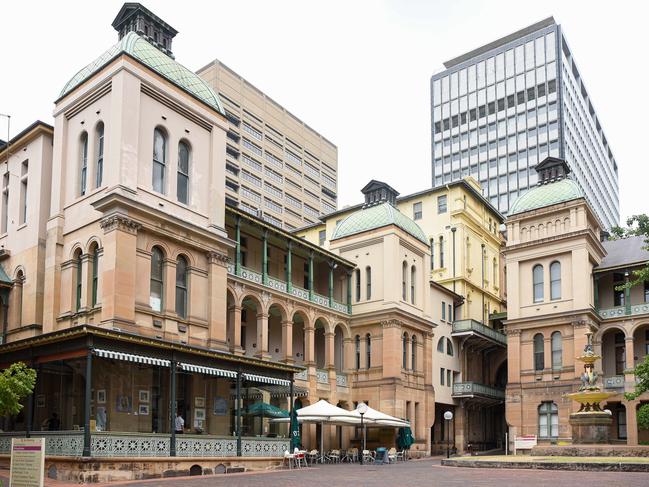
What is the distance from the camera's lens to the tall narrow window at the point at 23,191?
3578 centimetres

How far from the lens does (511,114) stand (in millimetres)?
110625

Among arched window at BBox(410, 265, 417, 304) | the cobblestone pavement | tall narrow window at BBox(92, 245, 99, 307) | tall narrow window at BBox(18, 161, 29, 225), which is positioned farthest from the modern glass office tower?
the cobblestone pavement

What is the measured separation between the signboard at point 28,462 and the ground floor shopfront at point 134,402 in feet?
27.5

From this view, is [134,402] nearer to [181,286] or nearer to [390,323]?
[181,286]

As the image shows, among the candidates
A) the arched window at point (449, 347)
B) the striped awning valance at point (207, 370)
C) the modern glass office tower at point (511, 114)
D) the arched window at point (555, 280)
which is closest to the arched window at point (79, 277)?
the striped awning valance at point (207, 370)

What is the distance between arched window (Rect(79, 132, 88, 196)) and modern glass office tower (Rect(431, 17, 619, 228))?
79746mm

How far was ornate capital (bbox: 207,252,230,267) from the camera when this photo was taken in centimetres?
3500

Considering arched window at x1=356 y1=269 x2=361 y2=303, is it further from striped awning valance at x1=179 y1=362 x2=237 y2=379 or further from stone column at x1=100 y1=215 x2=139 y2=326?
stone column at x1=100 y1=215 x2=139 y2=326

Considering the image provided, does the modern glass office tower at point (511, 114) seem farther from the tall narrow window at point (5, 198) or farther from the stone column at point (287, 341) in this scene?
the tall narrow window at point (5, 198)

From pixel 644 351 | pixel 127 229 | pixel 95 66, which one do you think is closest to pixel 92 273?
pixel 127 229

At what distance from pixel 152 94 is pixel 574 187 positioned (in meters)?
32.7

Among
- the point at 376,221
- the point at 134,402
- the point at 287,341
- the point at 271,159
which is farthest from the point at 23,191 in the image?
the point at 271,159

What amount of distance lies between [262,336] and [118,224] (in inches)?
503

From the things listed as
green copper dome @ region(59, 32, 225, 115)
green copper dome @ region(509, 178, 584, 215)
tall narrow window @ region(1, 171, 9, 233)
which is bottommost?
tall narrow window @ region(1, 171, 9, 233)
